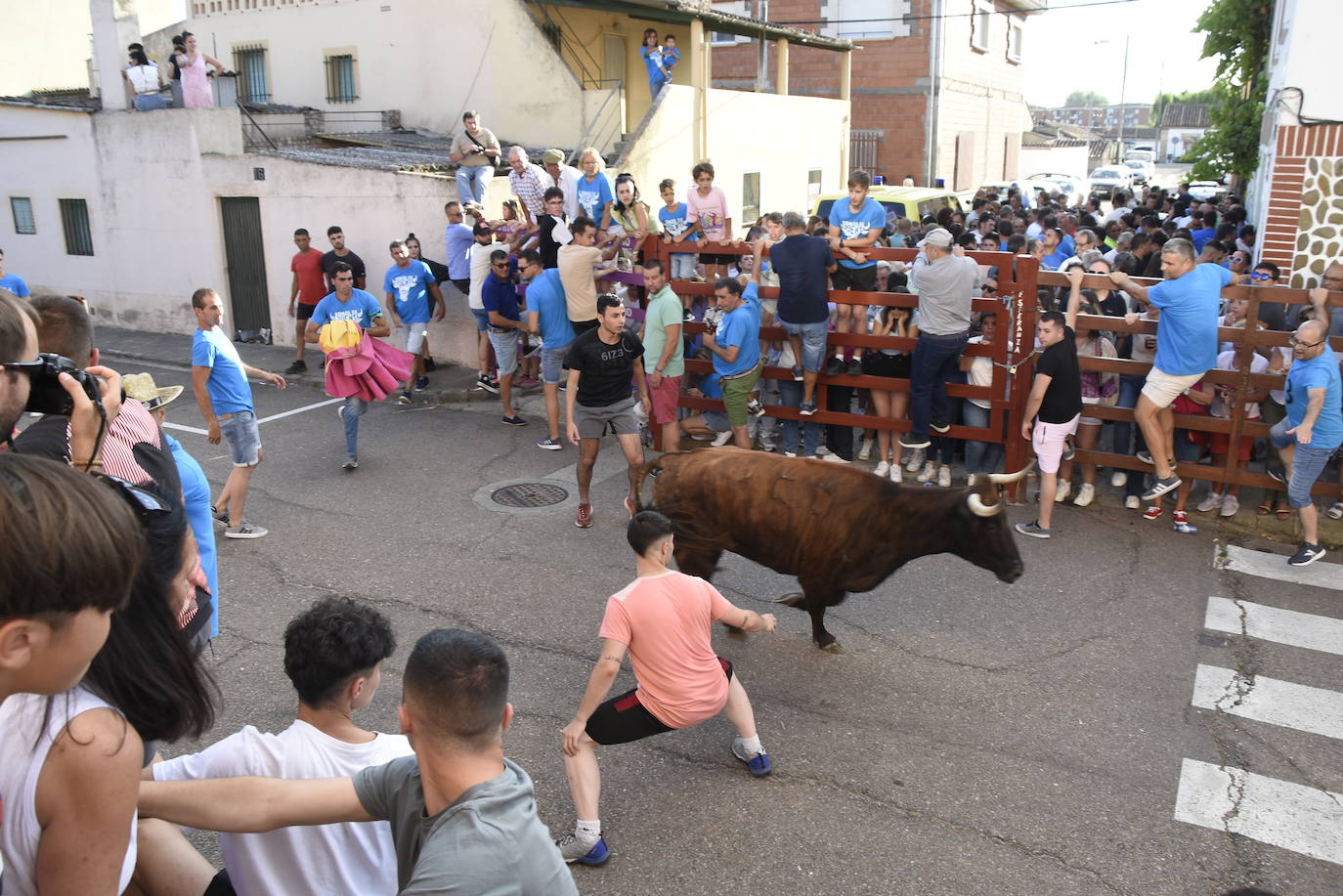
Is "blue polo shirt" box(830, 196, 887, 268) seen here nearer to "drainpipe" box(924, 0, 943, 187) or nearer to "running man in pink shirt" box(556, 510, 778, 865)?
"running man in pink shirt" box(556, 510, 778, 865)

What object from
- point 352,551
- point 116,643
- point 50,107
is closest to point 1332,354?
point 352,551

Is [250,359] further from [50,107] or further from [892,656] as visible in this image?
[892,656]

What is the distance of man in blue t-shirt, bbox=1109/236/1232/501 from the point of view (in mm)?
7961

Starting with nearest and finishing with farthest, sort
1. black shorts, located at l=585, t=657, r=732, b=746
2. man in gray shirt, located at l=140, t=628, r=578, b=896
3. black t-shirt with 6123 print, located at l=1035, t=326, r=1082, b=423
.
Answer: man in gray shirt, located at l=140, t=628, r=578, b=896
black shorts, located at l=585, t=657, r=732, b=746
black t-shirt with 6123 print, located at l=1035, t=326, r=1082, b=423

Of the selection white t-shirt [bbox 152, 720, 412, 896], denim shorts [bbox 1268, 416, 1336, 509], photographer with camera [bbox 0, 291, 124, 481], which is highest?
photographer with camera [bbox 0, 291, 124, 481]

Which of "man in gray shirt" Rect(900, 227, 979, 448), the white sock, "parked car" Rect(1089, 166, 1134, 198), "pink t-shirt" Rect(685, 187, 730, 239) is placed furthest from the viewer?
"parked car" Rect(1089, 166, 1134, 198)

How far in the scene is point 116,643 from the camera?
8.24ft

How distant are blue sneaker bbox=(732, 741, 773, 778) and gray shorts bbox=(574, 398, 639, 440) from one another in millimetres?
3873

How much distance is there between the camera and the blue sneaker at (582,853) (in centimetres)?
443

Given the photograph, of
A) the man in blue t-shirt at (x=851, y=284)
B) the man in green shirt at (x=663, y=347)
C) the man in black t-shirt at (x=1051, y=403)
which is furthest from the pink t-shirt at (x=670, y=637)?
the man in blue t-shirt at (x=851, y=284)

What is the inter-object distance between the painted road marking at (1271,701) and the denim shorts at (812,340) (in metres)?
4.49

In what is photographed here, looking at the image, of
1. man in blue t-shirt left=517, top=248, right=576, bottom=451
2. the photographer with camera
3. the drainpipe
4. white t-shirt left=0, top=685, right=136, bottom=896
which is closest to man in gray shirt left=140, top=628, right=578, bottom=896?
white t-shirt left=0, top=685, right=136, bottom=896

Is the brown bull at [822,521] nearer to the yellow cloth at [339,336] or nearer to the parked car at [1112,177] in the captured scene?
the yellow cloth at [339,336]

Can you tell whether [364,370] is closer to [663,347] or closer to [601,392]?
[601,392]
